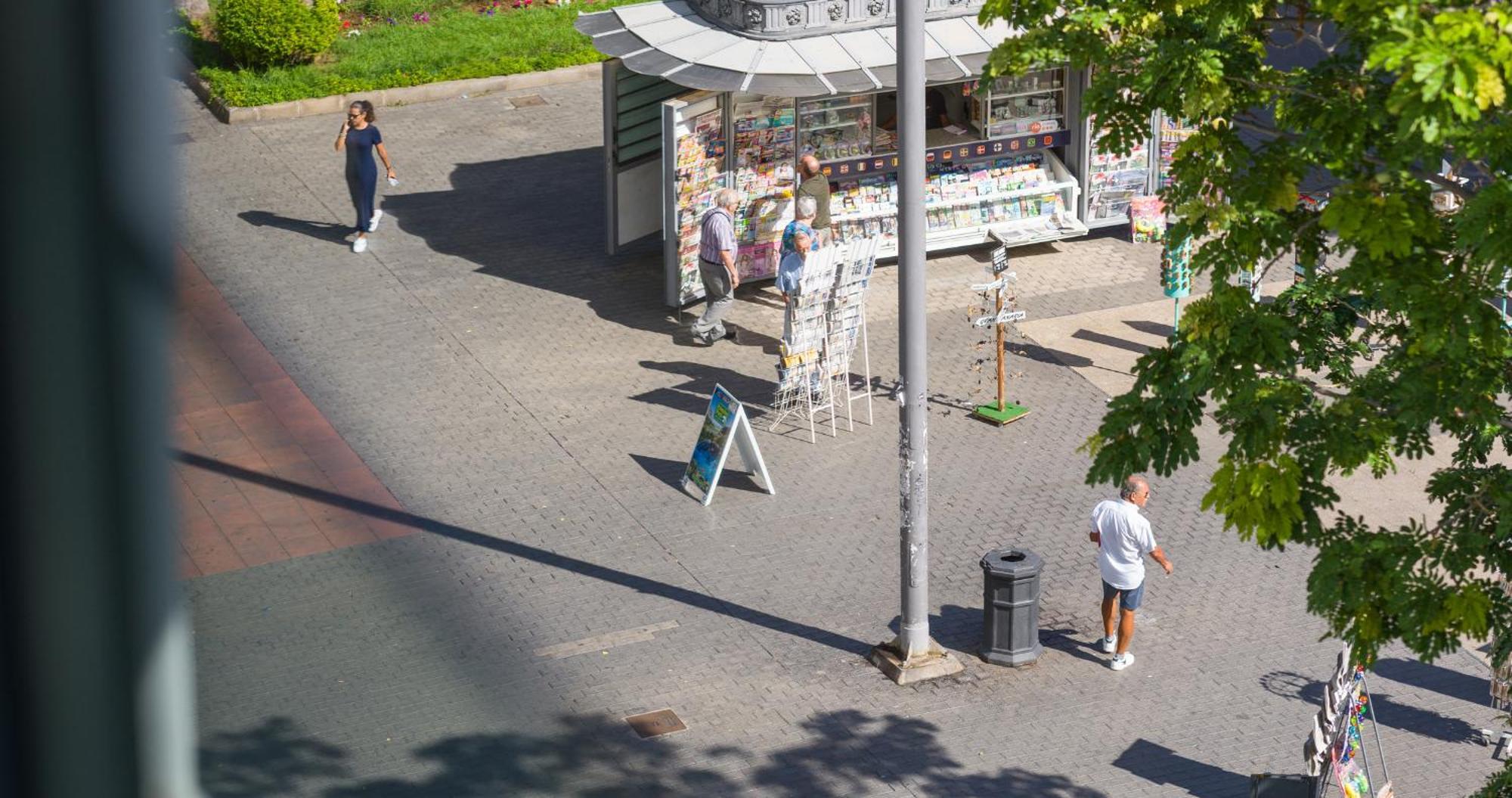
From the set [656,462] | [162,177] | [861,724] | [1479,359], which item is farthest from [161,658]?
[656,462]

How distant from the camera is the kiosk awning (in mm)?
15828

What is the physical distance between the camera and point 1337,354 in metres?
7.88

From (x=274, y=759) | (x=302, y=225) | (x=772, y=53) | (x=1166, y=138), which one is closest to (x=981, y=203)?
(x=1166, y=138)

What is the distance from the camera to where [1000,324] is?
14.2 m

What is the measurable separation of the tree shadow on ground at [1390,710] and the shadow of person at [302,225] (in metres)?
10.6

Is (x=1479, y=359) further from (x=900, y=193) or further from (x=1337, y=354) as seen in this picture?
(x=900, y=193)

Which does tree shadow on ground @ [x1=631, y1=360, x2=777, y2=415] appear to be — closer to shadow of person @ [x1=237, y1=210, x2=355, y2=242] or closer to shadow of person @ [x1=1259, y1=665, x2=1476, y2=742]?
shadow of person @ [x1=237, y1=210, x2=355, y2=242]

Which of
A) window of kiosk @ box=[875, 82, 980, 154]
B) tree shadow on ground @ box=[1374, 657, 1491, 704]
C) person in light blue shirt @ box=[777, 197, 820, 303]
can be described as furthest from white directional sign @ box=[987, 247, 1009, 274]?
tree shadow on ground @ box=[1374, 657, 1491, 704]

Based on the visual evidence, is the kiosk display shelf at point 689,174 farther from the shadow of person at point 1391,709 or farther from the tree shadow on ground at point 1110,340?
the shadow of person at point 1391,709

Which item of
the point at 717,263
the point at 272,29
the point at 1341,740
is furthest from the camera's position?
the point at 272,29

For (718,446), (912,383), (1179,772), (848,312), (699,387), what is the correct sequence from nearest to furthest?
(1179,772), (912,383), (718,446), (848,312), (699,387)

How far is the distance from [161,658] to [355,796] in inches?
356

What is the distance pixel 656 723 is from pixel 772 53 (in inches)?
292

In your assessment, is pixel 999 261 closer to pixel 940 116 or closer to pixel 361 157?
pixel 940 116
